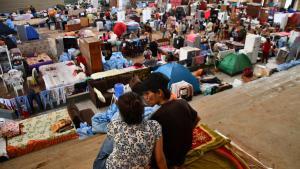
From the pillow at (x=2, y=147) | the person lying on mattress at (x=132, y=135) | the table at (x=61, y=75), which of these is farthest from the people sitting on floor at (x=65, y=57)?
the person lying on mattress at (x=132, y=135)

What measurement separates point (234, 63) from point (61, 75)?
6.84m

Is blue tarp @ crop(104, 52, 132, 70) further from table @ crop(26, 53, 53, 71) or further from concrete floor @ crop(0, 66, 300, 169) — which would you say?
concrete floor @ crop(0, 66, 300, 169)

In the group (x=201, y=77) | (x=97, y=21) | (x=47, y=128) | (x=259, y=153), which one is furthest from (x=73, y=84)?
(x=97, y=21)

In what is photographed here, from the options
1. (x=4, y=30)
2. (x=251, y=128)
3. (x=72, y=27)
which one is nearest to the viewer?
(x=251, y=128)

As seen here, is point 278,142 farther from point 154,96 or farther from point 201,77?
point 201,77

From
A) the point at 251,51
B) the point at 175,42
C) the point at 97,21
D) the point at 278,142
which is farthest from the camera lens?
the point at 97,21

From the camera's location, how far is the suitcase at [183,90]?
25.7ft

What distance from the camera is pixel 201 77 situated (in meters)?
9.78

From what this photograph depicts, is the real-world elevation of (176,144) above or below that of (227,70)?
above

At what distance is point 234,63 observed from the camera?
33.4 ft

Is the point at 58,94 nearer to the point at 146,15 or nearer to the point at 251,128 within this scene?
the point at 251,128

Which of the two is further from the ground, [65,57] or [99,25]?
[99,25]

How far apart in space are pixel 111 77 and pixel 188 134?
21.1 ft

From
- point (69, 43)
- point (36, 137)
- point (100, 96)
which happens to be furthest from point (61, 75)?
point (36, 137)
